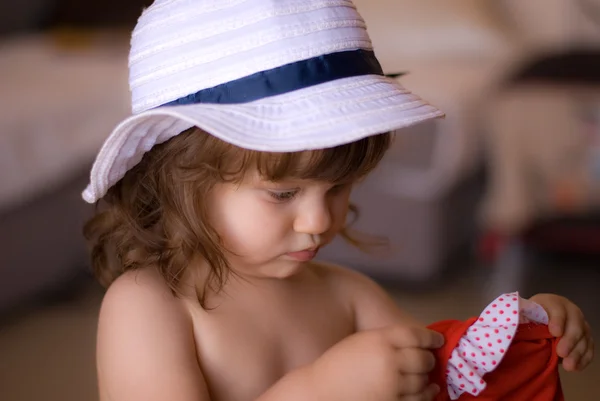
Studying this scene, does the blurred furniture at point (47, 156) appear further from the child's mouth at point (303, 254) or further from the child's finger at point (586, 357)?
the child's finger at point (586, 357)

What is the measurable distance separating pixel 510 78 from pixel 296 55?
1.75m

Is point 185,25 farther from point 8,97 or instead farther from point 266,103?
point 8,97

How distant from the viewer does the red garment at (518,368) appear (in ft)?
2.31

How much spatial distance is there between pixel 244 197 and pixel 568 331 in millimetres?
316

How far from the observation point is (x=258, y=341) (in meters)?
0.79

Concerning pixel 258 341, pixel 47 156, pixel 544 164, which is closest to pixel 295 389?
pixel 258 341

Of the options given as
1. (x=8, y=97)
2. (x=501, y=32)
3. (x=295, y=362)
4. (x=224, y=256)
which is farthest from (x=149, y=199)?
(x=501, y=32)

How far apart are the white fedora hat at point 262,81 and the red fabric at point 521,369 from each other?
20 centimetres

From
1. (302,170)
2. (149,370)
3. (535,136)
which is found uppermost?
(302,170)

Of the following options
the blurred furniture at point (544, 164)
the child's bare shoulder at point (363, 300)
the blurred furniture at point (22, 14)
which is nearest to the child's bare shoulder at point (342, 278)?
the child's bare shoulder at point (363, 300)

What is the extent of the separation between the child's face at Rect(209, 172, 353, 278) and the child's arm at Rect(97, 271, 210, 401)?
8cm

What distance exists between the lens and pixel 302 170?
2.33 feet

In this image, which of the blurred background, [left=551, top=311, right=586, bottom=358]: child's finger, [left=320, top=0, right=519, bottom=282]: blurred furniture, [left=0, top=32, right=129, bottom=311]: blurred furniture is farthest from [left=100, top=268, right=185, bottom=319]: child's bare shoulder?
[left=320, top=0, right=519, bottom=282]: blurred furniture

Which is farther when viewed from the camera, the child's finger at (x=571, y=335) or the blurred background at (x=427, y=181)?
the blurred background at (x=427, y=181)
